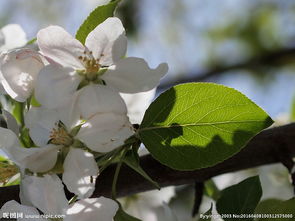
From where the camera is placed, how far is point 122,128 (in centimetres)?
79

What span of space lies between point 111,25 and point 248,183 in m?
0.37

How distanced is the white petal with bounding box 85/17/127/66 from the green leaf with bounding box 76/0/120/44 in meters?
0.05

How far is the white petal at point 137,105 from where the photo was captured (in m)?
1.10

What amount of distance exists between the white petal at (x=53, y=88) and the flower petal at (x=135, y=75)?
0.07 m

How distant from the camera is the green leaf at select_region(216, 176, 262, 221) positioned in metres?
0.93

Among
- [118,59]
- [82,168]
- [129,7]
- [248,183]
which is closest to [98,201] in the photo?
[82,168]

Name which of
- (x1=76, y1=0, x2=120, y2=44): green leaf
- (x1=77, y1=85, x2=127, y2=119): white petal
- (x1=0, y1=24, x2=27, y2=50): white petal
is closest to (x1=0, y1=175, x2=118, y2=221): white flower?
(x1=77, y1=85, x2=127, y2=119): white petal

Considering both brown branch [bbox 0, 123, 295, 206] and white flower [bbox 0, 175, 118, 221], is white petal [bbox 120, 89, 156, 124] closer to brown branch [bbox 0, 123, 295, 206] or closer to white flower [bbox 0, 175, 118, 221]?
brown branch [bbox 0, 123, 295, 206]

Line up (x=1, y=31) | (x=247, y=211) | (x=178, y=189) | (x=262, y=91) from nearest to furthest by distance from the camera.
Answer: (x=247, y=211) < (x=1, y=31) < (x=178, y=189) < (x=262, y=91)

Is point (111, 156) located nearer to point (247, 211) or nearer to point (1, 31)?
point (247, 211)

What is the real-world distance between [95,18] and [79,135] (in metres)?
0.19

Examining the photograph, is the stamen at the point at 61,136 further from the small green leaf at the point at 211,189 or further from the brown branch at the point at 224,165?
the small green leaf at the point at 211,189

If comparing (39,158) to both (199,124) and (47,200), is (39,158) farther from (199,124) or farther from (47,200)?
(199,124)

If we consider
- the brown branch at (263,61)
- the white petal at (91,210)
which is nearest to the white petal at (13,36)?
the white petal at (91,210)
